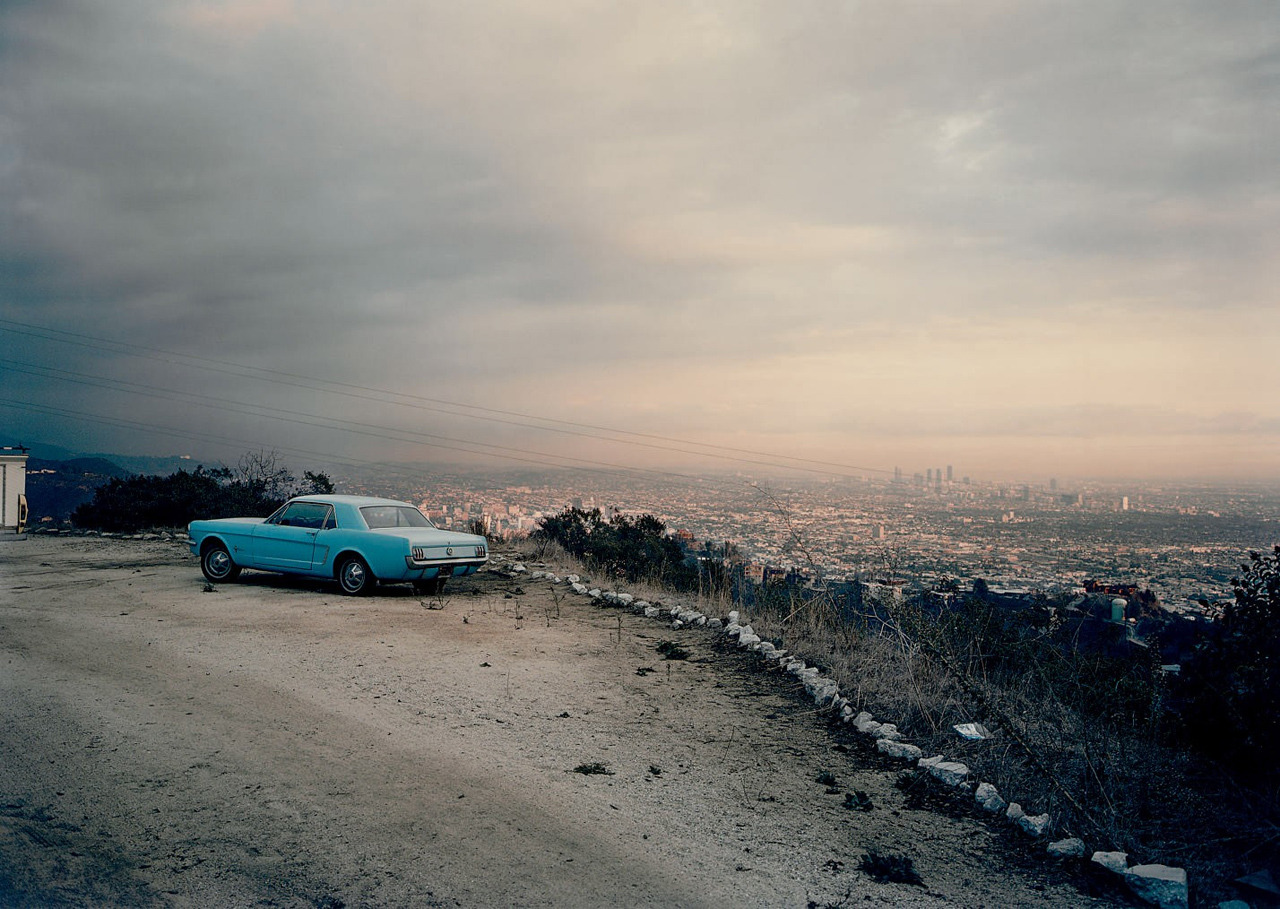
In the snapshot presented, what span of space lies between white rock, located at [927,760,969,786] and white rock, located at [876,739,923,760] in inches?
10.7

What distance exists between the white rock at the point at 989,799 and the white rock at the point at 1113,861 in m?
0.77

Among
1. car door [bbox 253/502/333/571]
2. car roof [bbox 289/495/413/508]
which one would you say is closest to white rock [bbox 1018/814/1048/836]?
car roof [bbox 289/495/413/508]

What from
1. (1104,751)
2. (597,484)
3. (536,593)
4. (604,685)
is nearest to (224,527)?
(536,593)

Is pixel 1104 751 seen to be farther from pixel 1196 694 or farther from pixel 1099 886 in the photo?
pixel 1099 886

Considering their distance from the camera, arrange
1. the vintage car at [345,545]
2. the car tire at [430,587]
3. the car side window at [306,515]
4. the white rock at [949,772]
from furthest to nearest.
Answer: the car tire at [430,587] → the car side window at [306,515] → the vintage car at [345,545] → the white rock at [949,772]

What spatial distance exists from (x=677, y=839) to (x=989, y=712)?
3262 mm

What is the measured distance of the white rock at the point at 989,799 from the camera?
5.15 meters

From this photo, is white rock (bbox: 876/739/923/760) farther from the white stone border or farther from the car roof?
the car roof

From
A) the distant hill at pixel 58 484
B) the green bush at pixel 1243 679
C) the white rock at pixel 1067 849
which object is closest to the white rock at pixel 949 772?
the white rock at pixel 1067 849

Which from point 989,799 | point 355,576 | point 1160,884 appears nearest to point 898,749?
point 989,799

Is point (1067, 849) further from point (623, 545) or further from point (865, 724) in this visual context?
point (623, 545)

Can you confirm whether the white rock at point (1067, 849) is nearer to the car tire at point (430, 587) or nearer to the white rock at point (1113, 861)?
the white rock at point (1113, 861)

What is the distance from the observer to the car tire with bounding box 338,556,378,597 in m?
12.7

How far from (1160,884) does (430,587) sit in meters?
12.0
